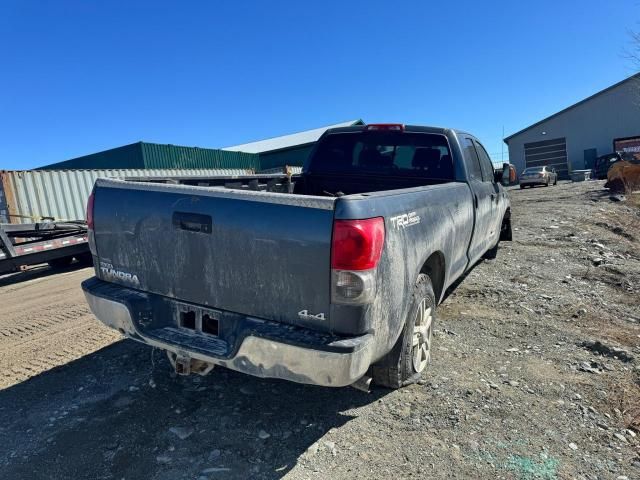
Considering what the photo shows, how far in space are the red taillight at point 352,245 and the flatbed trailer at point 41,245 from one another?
7954mm

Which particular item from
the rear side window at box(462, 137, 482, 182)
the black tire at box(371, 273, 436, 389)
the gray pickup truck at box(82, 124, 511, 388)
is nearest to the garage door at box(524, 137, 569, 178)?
the rear side window at box(462, 137, 482, 182)

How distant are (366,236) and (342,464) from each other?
1.34 m

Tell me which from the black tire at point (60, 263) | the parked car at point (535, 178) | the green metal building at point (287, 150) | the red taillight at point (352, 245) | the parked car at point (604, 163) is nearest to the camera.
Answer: the red taillight at point (352, 245)

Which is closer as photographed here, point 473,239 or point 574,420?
point 574,420

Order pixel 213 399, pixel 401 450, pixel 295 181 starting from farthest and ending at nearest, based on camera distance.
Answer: pixel 295 181
pixel 213 399
pixel 401 450

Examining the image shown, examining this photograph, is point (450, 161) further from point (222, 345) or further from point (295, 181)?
point (222, 345)

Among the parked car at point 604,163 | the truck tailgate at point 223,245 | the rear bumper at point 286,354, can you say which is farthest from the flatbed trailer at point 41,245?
the parked car at point 604,163

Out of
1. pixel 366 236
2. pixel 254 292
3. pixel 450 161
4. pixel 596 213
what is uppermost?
pixel 450 161

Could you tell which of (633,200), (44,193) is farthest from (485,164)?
(44,193)

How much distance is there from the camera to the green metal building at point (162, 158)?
1139 inches

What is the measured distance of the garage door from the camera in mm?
43031

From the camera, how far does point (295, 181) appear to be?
Answer: 17.0ft

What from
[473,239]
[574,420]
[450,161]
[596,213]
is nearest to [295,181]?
[450,161]

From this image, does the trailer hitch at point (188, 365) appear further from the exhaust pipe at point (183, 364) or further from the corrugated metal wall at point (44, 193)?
the corrugated metal wall at point (44, 193)
